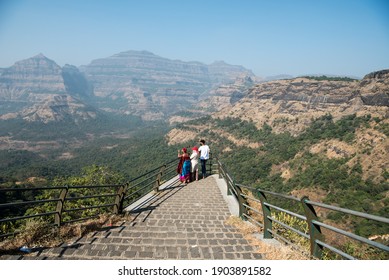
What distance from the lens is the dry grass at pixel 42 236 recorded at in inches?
201

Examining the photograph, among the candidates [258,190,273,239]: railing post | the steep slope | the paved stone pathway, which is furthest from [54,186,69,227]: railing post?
the steep slope

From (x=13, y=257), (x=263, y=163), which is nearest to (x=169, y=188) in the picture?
(x=13, y=257)

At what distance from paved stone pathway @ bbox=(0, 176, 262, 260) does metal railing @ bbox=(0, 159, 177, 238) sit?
30.4 inches

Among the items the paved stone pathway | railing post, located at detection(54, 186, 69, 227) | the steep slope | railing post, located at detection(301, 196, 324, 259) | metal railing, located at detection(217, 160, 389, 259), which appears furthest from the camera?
the steep slope

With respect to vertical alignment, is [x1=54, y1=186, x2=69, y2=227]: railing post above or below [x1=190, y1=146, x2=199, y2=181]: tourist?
above

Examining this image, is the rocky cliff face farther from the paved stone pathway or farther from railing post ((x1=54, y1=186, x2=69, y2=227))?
railing post ((x1=54, y1=186, x2=69, y2=227))

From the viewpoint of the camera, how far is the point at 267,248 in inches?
201

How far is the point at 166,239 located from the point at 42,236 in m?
2.56

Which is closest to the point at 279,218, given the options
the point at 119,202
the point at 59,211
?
the point at 119,202

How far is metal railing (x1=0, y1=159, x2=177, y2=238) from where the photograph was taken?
5.85m

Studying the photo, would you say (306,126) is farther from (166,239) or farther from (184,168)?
(166,239)

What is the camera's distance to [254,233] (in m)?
6.21
